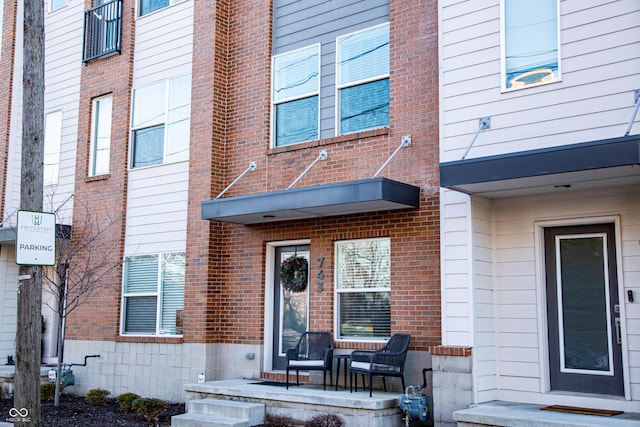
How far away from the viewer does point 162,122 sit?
1392cm

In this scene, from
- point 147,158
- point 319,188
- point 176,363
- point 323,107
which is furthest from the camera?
point 147,158

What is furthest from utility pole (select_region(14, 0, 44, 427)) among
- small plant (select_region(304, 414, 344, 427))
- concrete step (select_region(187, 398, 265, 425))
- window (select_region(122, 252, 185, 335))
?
window (select_region(122, 252, 185, 335))

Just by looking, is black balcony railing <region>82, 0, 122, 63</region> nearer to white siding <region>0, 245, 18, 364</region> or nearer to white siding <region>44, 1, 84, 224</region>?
white siding <region>44, 1, 84, 224</region>

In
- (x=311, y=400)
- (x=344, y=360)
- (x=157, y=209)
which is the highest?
(x=157, y=209)

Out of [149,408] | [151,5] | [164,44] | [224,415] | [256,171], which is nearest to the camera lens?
[224,415]

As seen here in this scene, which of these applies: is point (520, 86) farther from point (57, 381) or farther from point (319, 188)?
point (57, 381)

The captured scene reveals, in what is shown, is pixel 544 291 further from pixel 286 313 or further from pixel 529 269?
pixel 286 313

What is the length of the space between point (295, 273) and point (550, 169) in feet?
17.1

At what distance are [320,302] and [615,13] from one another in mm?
5928

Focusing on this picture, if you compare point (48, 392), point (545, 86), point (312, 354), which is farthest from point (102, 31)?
point (545, 86)

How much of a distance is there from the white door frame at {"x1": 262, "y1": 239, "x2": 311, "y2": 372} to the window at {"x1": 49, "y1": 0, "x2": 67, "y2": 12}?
8.57 meters

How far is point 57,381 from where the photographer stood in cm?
1263

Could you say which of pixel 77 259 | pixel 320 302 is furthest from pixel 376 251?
pixel 77 259

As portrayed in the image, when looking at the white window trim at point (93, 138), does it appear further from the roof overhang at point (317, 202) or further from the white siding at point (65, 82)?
the roof overhang at point (317, 202)
